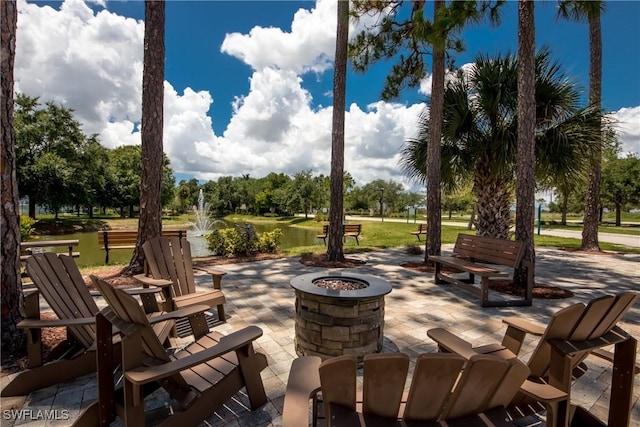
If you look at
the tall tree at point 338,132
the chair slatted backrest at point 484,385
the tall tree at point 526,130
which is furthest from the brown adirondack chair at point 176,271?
the tall tree at point 526,130

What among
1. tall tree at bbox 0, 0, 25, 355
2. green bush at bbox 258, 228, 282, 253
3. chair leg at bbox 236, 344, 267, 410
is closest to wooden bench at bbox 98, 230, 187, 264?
green bush at bbox 258, 228, 282, 253

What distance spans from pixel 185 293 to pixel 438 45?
613 centimetres

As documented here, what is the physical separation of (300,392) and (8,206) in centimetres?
292

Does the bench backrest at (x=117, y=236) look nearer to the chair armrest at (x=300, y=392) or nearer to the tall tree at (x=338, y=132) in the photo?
the tall tree at (x=338, y=132)

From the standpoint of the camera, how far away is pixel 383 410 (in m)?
1.16

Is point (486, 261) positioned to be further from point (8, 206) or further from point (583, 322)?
point (8, 206)

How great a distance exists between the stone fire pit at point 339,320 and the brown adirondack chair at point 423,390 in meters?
1.37

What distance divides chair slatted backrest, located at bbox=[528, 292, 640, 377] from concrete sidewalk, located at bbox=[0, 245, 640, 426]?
3.28ft

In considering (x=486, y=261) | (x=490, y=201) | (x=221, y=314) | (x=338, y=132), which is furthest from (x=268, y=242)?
(x=490, y=201)

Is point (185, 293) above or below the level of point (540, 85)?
below

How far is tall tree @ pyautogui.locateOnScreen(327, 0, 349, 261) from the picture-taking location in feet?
23.6

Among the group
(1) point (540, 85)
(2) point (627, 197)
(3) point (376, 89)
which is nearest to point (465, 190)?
(1) point (540, 85)

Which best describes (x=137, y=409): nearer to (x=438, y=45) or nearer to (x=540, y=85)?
(x=438, y=45)

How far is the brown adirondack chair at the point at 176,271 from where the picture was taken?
3.32 m
